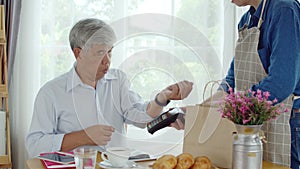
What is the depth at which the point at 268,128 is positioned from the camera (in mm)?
1843

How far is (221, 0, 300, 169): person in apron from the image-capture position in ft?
5.73

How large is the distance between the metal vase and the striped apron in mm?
296

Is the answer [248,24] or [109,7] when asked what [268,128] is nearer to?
[248,24]

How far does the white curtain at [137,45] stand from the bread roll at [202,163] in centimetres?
15

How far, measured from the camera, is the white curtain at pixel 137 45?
1619 mm

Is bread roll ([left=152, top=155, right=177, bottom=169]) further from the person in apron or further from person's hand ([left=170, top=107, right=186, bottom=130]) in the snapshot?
the person in apron

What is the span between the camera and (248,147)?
1.53m

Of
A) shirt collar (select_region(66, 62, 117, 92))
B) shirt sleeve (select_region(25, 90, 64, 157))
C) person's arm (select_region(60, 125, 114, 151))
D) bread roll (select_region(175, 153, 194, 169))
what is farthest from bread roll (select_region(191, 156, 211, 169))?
shirt sleeve (select_region(25, 90, 64, 157))

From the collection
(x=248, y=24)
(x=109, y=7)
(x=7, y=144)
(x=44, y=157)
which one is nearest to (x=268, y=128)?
(x=248, y=24)

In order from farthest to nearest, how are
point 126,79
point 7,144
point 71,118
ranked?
point 7,144
point 71,118
point 126,79

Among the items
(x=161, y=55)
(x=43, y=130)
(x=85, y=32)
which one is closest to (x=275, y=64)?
(x=161, y=55)

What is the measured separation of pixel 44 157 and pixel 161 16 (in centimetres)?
70

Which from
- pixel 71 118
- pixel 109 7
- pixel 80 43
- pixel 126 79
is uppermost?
pixel 109 7

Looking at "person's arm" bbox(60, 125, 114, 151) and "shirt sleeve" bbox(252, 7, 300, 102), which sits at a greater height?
"shirt sleeve" bbox(252, 7, 300, 102)
